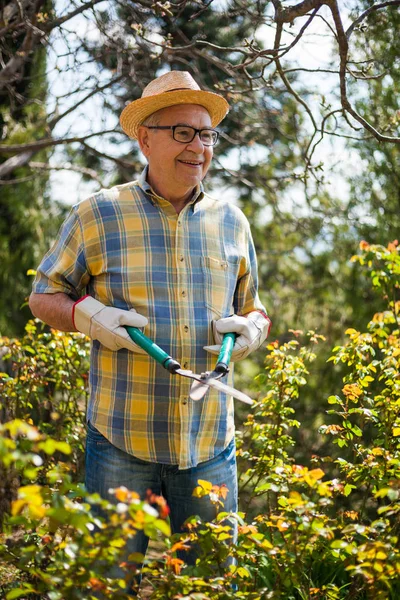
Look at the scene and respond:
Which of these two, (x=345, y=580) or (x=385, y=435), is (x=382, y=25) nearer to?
(x=385, y=435)

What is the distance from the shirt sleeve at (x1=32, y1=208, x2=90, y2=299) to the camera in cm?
271

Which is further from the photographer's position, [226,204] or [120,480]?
[226,204]

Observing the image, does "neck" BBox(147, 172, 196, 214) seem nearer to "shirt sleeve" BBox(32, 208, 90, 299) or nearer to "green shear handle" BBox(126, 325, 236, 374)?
"shirt sleeve" BBox(32, 208, 90, 299)

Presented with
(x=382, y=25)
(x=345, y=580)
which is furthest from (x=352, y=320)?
(x=345, y=580)

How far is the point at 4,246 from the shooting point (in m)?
7.04

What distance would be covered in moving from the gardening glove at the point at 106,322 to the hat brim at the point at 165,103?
739 mm

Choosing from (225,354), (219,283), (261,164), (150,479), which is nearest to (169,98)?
(219,283)

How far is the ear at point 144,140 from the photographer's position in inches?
112

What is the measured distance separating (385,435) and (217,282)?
88 centimetres

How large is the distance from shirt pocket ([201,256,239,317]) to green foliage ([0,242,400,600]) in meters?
0.52

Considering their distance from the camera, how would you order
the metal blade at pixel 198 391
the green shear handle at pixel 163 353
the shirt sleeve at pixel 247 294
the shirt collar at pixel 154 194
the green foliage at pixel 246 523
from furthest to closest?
the shirt sleeve at pixel 247 294, the shirt collar at pixel 154 194, the green shear handle at pixel 163 353, the metal blade at pixel 198 391, the green foliage at pixel 246 523

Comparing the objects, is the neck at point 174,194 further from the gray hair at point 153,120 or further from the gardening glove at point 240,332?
the gardening glove at point 240,332

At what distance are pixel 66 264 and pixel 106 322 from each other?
0.32 meters

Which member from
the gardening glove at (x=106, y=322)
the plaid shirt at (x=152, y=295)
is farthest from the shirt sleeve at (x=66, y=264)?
the gardening glove at (x=106, y=322)
